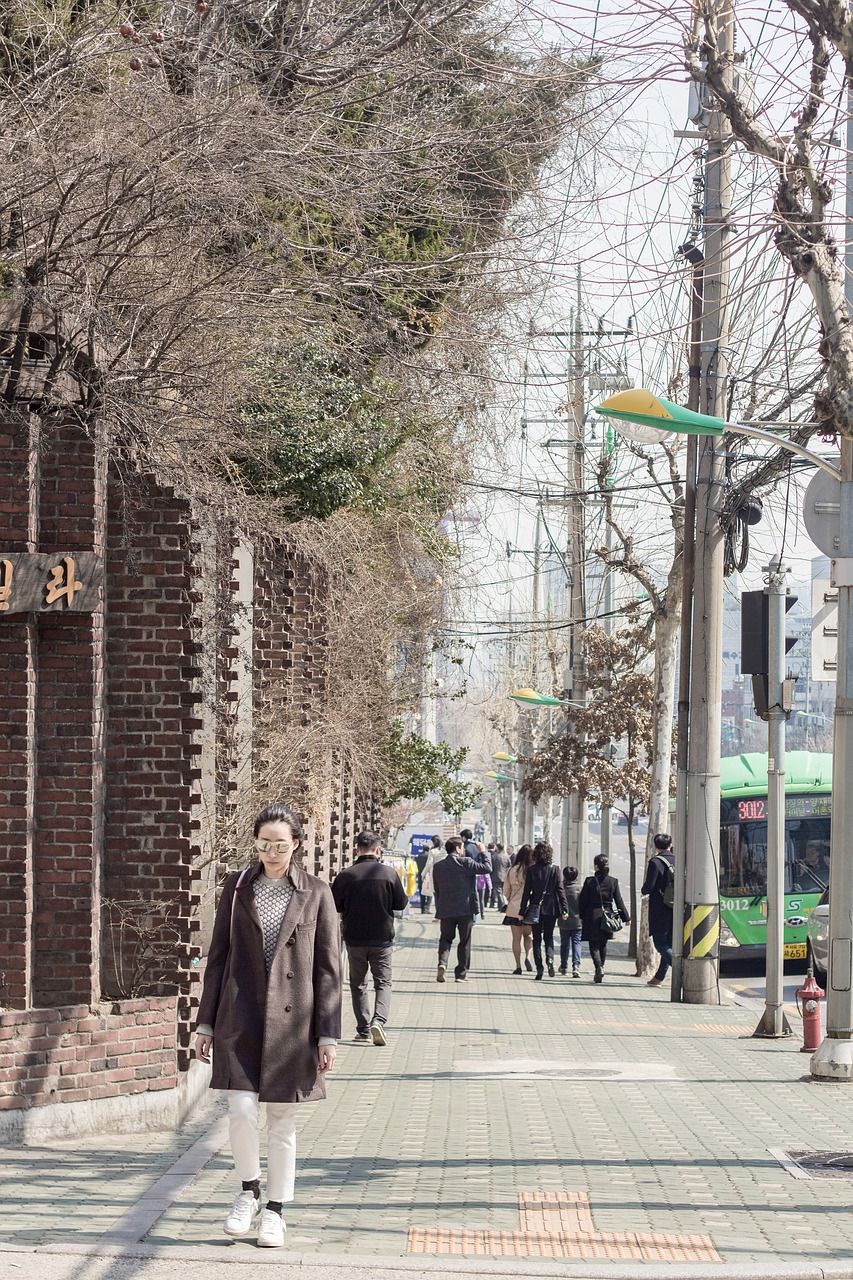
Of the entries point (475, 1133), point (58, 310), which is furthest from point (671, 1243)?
point (58, 310)

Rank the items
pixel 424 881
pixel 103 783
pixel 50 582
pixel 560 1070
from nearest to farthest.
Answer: pixel 50 582 → pixel 103 783 → pixel 560 1070 → pixel 424 881

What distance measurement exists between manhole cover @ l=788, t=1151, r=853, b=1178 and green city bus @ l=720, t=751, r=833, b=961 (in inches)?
652

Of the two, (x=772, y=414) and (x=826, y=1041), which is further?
(x=772, y=414)

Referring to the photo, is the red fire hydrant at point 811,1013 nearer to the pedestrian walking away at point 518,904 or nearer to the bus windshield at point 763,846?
the pedestrian walking away at point 518,904

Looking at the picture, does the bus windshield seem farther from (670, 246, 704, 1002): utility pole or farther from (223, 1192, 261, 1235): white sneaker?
(223, 1192, 261, 1235): white sneaker

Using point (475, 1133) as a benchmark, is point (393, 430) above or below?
above

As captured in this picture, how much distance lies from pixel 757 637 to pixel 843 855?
13.2ft

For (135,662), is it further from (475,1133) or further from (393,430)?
(393,430)

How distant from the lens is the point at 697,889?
1767 centimetres

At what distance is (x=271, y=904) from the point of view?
6.80 metres

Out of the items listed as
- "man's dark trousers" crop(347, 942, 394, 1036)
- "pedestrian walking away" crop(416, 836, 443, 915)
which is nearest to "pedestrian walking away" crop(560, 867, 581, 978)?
"man's dark trousers" crop(347, 942, 394, 1036)

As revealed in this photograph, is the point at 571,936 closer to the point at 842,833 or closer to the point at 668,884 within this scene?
the point at 668,884

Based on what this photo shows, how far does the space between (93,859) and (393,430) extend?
806cm

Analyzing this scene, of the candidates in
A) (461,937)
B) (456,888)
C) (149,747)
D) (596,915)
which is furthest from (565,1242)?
(596,915)
